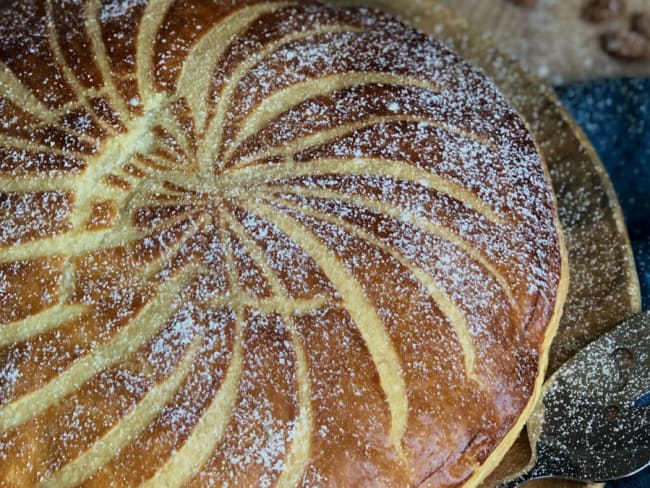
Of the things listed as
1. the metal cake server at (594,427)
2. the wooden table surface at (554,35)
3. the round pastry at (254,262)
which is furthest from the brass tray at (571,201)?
the wooden table surface at (554,35)

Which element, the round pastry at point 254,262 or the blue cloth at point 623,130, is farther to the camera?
the blue cloth at point 623,130

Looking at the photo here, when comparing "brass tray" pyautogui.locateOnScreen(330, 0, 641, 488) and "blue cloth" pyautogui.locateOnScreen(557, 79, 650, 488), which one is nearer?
"brass tray" pyautogui.locateOnScreen(330, 0, 641, 488)

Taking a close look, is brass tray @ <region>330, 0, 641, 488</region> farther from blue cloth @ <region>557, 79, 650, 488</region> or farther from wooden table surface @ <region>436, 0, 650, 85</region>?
wooden table surface @ <region>436, 0, 650, 85</region>

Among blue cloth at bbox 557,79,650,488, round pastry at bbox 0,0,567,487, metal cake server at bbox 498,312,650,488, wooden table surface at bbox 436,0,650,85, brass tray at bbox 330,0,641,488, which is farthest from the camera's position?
wooden table surface at bbox 436,0,650,85

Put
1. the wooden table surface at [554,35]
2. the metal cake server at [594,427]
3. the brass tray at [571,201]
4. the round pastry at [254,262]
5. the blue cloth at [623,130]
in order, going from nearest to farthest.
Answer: the round pastry at [254,262] < the metal cake server at [594,427] < the brass tray at [571,201] < the blue cloth at [623,130] < the wooden table surface at [554,35]

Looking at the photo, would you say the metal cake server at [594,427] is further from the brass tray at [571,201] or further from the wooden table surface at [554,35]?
the wooden table surface at [554,35]

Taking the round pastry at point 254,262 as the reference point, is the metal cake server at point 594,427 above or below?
below

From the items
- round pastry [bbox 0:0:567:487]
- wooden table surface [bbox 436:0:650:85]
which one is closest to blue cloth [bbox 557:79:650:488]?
wooden table surface [bbox 436:0:650:85]
